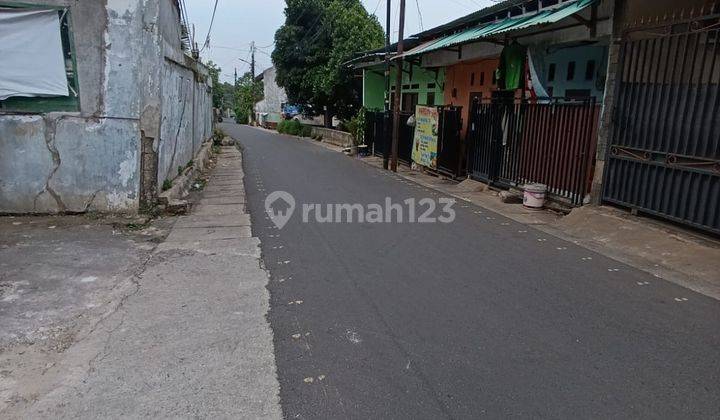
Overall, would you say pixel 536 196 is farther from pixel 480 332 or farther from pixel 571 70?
pixel 480 332

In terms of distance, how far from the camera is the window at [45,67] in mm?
7121

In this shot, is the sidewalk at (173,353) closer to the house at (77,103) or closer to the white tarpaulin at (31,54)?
the house at (77,103)

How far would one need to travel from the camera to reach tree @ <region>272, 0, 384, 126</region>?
1101 inches

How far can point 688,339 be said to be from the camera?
12.9 feet

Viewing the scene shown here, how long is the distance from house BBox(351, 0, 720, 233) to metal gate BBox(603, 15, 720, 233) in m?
0.01

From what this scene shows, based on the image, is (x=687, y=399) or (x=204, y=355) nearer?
(x=687, y=399)

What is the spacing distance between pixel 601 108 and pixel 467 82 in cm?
750

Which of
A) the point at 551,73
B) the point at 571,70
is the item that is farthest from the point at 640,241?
the point at 551,73

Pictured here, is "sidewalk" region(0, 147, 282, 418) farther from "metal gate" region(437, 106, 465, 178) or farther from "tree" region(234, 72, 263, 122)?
"tree" region(234, 72, 263, 122)

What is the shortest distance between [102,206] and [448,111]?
8.82m

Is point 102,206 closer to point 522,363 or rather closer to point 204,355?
point 204,355

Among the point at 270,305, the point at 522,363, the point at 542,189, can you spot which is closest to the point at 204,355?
the point at 270,305

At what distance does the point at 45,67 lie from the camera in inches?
285

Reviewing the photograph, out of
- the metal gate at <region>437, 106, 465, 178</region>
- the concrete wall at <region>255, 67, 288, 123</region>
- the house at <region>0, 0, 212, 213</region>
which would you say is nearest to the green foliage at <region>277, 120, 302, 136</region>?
the concrete wall at <region>255, 67, 288, 123</region>
